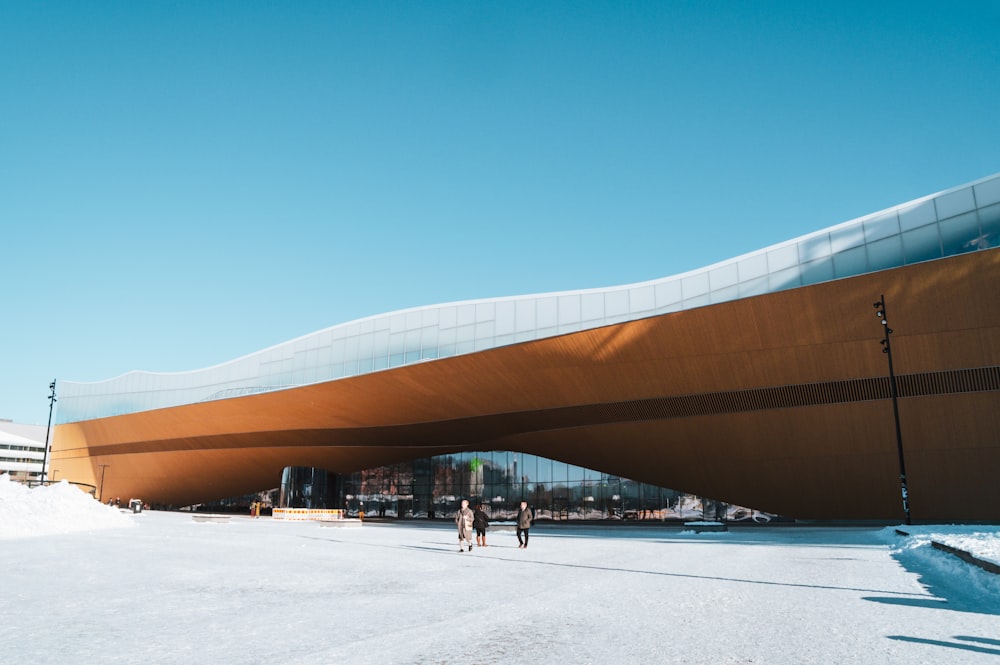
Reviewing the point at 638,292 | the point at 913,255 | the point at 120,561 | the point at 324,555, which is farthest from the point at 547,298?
the point at 120,561

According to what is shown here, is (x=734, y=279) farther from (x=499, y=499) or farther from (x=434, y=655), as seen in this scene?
(x=434, y=655)

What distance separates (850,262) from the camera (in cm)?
2395

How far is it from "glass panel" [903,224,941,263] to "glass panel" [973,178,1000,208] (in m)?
1.39

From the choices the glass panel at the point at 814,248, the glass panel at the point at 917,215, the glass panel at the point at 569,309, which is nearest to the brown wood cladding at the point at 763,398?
the glass panel at the point at 917,215

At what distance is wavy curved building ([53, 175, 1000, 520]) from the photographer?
74.8 ft

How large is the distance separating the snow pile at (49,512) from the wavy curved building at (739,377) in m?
12.4

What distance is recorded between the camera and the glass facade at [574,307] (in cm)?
2227

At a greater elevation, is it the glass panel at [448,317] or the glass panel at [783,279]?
the glass panel at [448,317]

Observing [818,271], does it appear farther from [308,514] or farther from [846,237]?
[308,514]

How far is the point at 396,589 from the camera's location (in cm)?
891

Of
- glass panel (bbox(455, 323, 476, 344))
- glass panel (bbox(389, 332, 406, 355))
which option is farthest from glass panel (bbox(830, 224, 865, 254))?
glass panel (bbox(389, 332, 406, 355))

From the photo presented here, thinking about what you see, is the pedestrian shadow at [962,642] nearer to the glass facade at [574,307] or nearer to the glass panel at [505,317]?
the glass facade at [574,307]

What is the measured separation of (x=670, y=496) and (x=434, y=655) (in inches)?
1277

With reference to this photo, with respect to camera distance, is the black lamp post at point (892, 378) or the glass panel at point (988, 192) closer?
the glass panel at point (988, 192)
